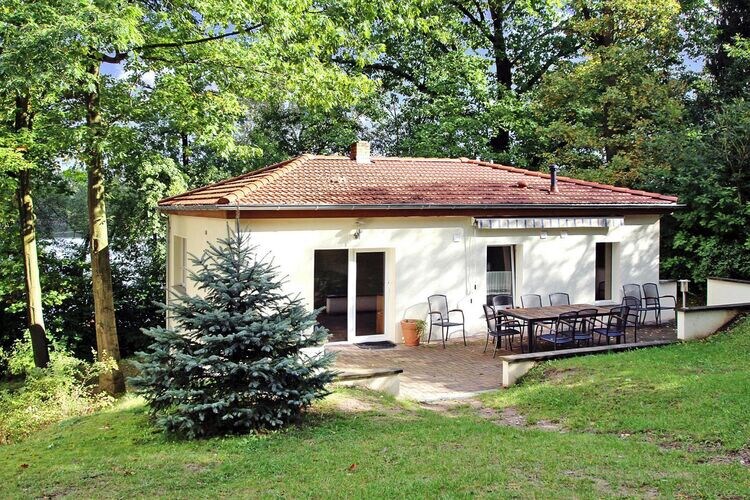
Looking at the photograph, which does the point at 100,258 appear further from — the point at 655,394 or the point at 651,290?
the point at 651,290

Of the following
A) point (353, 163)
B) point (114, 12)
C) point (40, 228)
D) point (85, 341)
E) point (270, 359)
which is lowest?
point (85, 341)

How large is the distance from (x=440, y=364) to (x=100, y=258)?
8392 mm

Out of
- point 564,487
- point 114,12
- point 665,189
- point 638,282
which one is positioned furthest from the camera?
point 665,189

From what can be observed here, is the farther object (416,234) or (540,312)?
(416,234)

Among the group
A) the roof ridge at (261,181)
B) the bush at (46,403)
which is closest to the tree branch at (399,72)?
the roof ridge at (261,181)

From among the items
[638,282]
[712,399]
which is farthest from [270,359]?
[638,282]

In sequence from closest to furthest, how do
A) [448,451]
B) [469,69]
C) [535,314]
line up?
1. [448,451]
2. [535,314]
3. [469,69]

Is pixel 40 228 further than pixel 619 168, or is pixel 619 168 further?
pixel 40 228

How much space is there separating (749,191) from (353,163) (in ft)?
38.6

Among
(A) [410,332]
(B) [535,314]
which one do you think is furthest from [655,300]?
(A) [410,332]

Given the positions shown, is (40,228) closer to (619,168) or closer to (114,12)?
(114,12)

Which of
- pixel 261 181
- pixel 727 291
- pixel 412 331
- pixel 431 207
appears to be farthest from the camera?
pixel 727 291

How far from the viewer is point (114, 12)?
36.6 ft

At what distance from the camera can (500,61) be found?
30.2 metres
